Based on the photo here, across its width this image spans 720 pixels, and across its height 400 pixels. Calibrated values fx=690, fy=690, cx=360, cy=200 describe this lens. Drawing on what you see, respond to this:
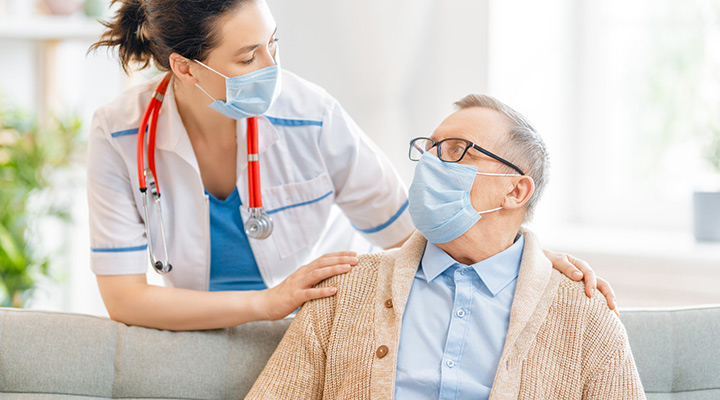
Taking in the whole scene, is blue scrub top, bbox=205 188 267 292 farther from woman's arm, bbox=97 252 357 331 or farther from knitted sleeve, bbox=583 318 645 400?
knitted sleeve, bbox=583 318 645 400

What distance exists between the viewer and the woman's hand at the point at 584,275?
1.43m

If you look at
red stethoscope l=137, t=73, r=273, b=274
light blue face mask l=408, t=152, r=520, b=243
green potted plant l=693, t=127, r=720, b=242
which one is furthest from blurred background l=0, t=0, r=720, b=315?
light blue face mask l=408, t=152, r=520, b=243

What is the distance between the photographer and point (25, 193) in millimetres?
3328

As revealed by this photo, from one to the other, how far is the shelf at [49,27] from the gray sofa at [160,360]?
2.37 metres

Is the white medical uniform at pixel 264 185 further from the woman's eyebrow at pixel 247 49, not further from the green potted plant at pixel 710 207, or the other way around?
the green potted plant at pixel 710 207

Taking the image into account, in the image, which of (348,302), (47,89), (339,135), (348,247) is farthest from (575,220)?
(47,89)

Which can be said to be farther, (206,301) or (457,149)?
(206,301)

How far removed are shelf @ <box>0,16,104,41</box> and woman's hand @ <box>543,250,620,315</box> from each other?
2.91 metres

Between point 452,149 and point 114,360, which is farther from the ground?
point 452,149

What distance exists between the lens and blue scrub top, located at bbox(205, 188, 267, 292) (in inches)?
69.8

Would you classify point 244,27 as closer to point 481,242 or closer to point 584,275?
point 481,242

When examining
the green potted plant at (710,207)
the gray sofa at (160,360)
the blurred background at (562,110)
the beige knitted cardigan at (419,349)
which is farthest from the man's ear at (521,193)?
the green potted plant at (710,207)

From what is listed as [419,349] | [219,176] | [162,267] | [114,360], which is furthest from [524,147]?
[114,360]

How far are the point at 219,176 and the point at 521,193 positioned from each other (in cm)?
78
